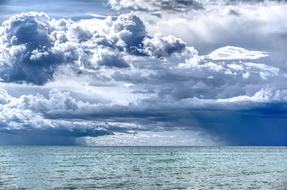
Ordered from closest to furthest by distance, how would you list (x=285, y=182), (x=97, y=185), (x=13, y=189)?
(x=13, y=189) → (x=97, y=185) → (x=285, y=182)

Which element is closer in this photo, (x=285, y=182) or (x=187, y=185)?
(x=187, y=185)

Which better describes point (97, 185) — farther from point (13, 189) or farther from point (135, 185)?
point (13, 189)

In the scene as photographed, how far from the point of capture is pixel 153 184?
7075cm

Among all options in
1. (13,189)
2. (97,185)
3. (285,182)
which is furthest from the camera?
(285,182)

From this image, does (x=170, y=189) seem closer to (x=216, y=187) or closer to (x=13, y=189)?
(x=216, y=187)

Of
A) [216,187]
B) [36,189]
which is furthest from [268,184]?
[36,189]

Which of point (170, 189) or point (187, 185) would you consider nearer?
point (170, 189)

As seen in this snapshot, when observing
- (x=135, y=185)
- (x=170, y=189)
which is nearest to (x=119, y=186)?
(x=135, y=185)

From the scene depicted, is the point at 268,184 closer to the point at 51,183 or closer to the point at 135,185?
the point at 135,185

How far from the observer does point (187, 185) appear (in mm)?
68938

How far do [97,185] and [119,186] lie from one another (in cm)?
302

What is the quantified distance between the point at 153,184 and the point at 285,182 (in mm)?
18874

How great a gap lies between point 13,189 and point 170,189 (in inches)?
762

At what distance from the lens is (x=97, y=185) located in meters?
68.2
